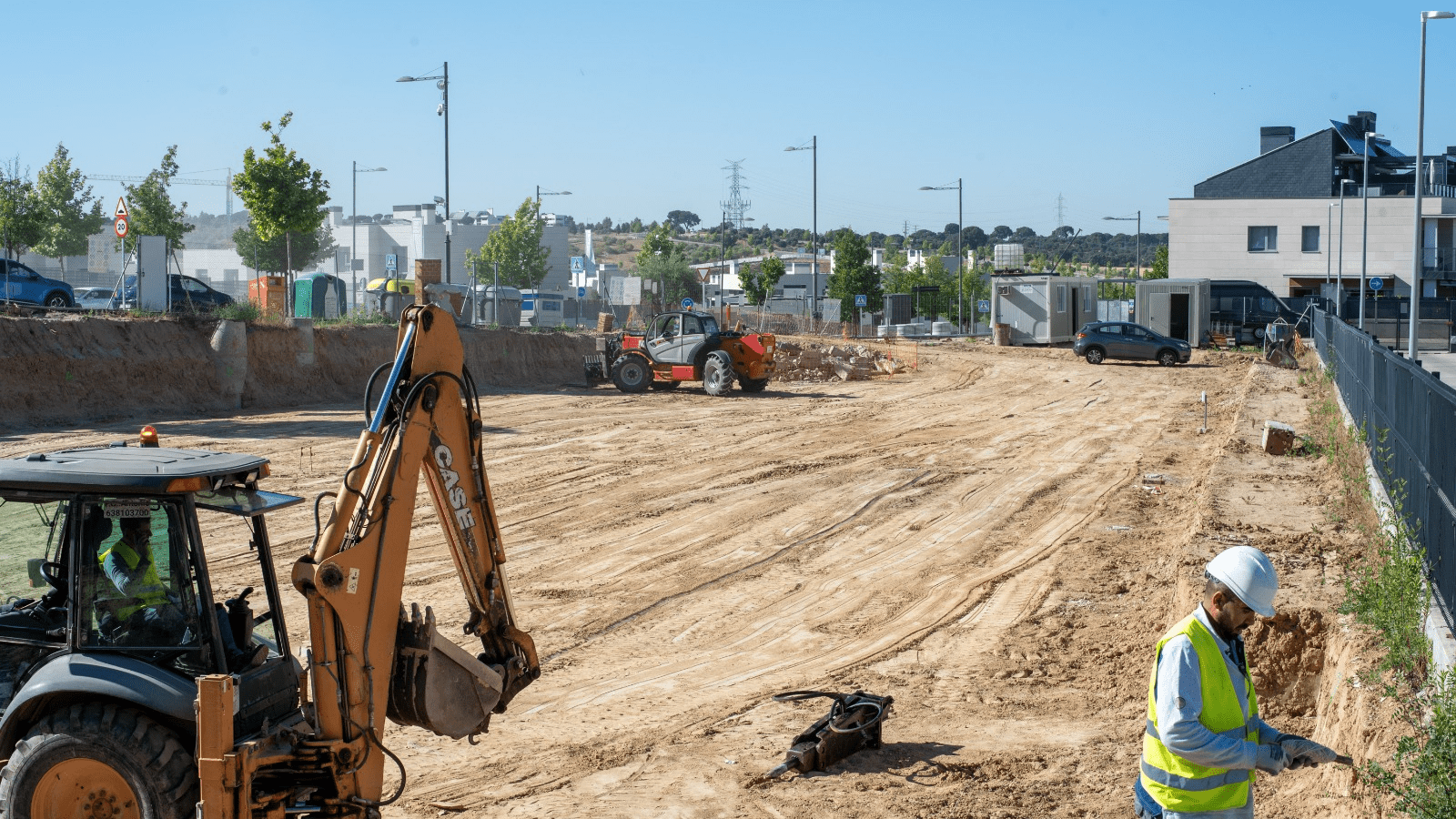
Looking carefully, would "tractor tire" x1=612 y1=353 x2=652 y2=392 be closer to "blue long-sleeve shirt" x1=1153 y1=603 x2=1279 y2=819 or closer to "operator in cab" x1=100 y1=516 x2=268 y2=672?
"operator in cab" x1=100 y1=516 x2=268 y2=672

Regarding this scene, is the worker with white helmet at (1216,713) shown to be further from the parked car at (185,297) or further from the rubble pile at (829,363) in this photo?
the rubble pile at (829,363)

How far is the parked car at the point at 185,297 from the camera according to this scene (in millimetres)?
29248

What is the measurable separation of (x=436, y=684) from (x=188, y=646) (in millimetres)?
1100

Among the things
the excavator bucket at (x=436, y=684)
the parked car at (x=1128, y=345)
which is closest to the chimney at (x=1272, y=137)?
the parked car at (x=1128, y=345)

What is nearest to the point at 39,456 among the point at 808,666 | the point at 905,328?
the point at 808,666

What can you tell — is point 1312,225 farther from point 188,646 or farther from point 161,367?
point 188,646

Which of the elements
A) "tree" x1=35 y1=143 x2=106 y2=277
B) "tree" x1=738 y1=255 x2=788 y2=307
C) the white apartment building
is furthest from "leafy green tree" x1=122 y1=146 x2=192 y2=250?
the white apartment building

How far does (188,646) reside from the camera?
5.51 metres

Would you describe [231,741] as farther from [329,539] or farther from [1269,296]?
[1269,296]

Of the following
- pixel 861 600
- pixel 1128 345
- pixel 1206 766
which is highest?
pixel 1128 345

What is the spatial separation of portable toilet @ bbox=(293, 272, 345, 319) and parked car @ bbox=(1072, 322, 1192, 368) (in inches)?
902

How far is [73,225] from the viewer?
5381 centimetres

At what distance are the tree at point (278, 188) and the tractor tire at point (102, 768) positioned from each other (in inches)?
1148

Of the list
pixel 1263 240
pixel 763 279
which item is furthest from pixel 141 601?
pixel 763 279
